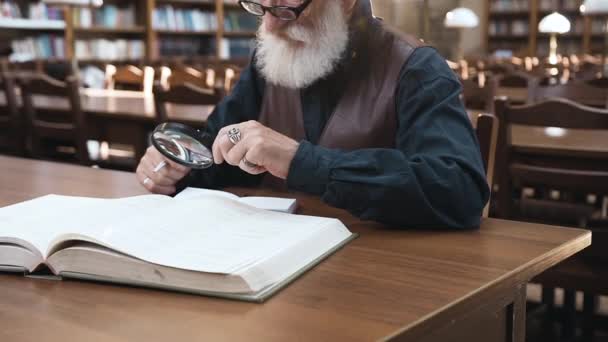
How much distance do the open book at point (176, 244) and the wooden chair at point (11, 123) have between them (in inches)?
115

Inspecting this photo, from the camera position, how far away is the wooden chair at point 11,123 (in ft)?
12.7

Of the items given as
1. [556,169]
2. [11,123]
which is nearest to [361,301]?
Result: [556,169]

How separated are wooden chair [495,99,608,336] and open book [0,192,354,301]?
1.19 metres

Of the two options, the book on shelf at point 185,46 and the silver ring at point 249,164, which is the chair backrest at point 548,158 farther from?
the book on shelf at point 185,46

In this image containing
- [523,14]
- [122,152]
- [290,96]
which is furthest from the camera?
[523,14]

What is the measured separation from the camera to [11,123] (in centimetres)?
389

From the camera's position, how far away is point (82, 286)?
875 millimetres

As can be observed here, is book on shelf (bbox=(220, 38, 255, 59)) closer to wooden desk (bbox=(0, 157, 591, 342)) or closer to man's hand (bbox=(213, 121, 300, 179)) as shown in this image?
man's hand (bbox=(213, 121, 300, 179))

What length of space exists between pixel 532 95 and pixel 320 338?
331cm

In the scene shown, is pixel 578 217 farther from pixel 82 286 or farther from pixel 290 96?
pixel 82 286

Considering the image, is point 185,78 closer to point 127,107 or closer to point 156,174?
point 127,107

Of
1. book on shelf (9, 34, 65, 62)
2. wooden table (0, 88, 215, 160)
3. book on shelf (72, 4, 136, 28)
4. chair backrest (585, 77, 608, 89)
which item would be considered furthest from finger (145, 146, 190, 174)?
book on shelf (72, 4, 136, 28)

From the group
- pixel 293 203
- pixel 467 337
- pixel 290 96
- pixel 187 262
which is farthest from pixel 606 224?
pixel 187 262

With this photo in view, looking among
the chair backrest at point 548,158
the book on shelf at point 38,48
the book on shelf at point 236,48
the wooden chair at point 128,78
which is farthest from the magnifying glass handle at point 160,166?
the book on shelf at point 236,48
